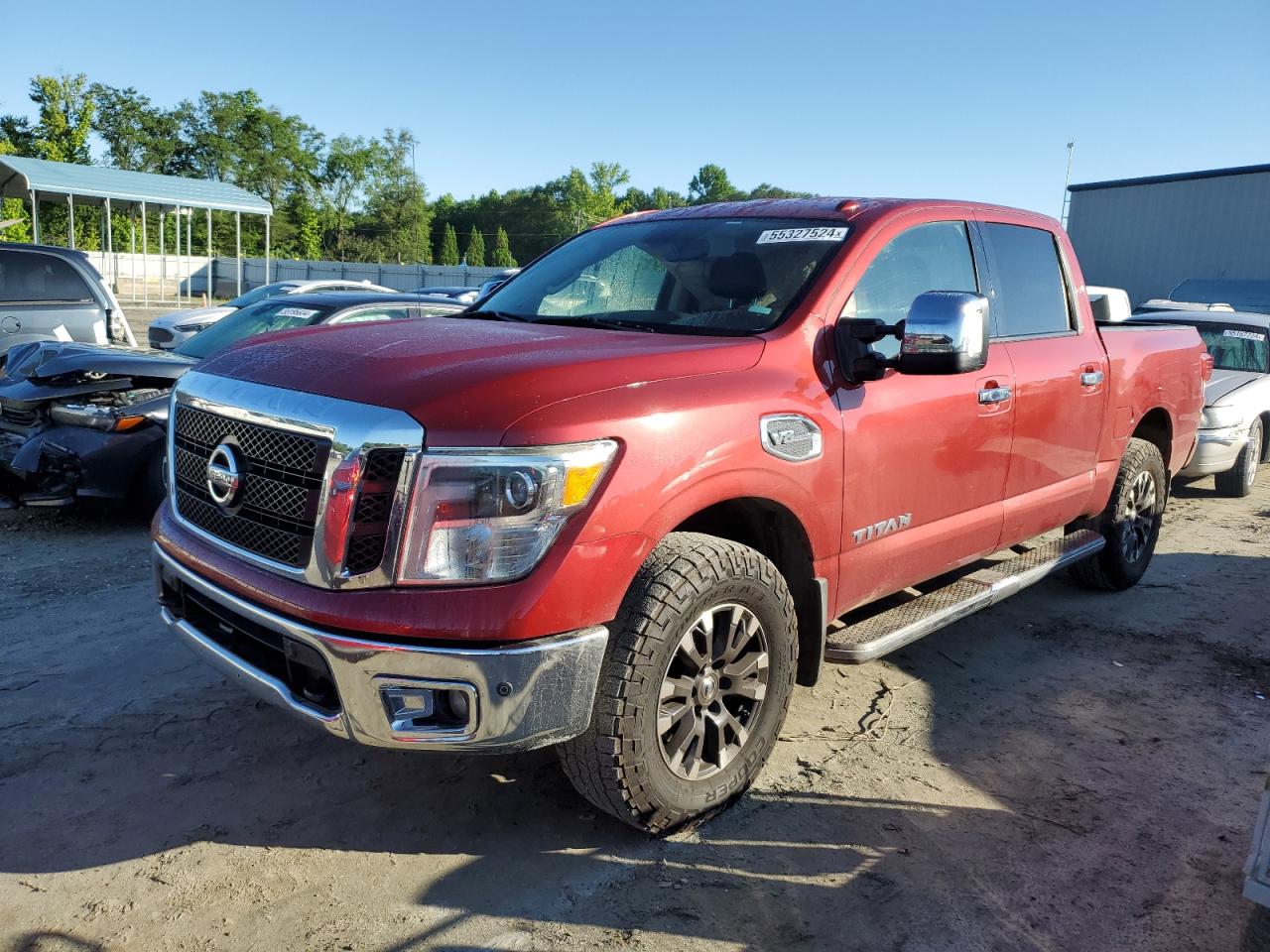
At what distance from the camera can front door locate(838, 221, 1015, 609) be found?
3.42 m

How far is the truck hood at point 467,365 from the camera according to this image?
8.30 feet

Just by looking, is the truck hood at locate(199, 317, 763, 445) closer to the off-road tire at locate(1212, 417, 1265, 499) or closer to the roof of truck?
the roof of truck

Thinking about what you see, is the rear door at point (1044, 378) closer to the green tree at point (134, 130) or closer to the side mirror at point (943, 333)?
the side mirror at point (943, 333)

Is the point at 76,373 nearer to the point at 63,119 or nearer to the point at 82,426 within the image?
the point at 82,426

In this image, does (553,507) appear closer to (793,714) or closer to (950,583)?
(793,714)

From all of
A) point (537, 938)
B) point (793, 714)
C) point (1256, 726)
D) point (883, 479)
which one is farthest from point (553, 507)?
point (1256, 726)

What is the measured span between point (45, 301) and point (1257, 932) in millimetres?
10032

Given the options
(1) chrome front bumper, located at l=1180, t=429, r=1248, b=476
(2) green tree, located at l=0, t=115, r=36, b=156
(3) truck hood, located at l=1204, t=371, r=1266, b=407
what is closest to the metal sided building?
(3) truck hood, located at l=1204, t=371, r=1266, b=407

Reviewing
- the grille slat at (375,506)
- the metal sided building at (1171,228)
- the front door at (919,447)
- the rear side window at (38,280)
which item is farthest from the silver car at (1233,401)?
the metal sided building at (1171,228)

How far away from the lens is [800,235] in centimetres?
369

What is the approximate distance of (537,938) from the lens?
254 centimetres

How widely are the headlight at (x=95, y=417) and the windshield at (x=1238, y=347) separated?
9.08 meters

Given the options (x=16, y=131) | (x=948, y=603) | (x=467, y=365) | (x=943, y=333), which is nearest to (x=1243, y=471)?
(x=948, y=603)

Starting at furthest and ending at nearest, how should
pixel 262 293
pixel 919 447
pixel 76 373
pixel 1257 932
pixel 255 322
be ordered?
pixel 262 293 < pixel 255 322 < pixel 76 373 < pixel 919 447 < pixel 1257 932
